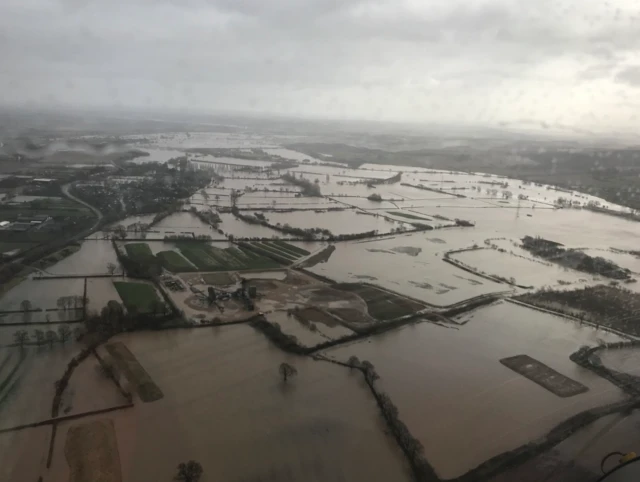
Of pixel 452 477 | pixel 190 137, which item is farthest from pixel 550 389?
pixel 190 137

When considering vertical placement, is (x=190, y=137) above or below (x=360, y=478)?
above

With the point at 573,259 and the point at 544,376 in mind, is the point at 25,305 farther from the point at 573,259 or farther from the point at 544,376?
the point at 573,259

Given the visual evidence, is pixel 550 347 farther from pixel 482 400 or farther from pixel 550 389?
pixel 482 400

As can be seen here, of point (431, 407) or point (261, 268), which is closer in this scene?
point (431, 407)

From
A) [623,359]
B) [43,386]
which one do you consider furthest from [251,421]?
[623,359]

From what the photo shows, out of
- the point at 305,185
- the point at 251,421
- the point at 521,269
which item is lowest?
the point at 251,421

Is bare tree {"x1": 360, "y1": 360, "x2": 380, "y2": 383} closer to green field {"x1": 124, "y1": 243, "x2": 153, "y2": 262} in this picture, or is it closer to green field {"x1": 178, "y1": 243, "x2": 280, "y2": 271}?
green field {"x1": 178, "y1": 243, "x2": 280, "y2": 271}

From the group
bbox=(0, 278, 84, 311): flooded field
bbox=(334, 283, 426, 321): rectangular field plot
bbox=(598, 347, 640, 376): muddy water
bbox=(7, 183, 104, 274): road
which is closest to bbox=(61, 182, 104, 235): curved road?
bbox=(7, 183, 104, 274): road

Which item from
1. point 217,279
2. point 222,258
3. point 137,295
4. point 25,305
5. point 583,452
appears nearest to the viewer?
point 583,452
